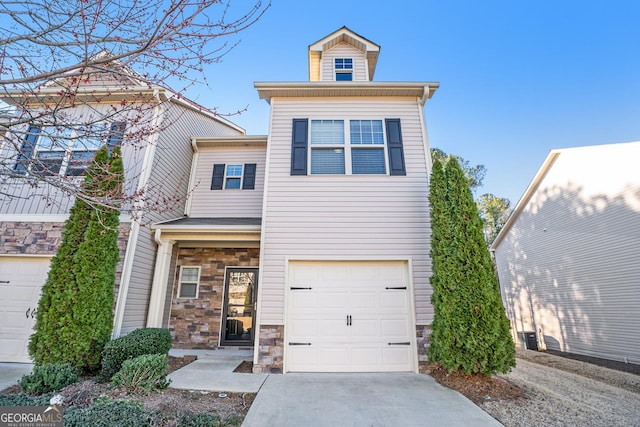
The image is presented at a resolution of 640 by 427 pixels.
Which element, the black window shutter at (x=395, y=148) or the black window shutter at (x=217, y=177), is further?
the black window shutter at (x=217, y=177)

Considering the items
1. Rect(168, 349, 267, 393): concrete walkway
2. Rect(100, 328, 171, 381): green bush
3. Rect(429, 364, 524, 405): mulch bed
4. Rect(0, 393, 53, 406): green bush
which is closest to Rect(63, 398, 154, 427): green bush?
Rect(0, 393, 53, 406): green bush

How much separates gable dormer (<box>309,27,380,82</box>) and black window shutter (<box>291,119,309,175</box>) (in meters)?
2.20

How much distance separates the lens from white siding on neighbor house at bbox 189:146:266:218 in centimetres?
827

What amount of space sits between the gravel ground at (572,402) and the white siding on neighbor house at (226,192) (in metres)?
6.79

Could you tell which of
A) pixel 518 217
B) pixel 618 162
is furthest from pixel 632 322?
pixel 518 217

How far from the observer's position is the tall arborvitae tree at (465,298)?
4.46 metres

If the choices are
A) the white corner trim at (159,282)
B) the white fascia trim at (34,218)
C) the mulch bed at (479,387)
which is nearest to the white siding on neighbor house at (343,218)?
the mulch bed at (479,387)

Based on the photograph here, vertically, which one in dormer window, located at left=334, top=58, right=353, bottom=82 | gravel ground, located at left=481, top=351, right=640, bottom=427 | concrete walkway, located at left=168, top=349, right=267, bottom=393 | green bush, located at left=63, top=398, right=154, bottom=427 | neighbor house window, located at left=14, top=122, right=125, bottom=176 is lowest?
gravel ground, located at left=481, top=351, right=640, bottom=427

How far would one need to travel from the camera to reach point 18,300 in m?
5.92

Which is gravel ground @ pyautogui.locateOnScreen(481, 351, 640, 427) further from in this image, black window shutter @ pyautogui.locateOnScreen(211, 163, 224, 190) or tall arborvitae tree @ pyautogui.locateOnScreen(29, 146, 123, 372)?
black window shutter @ pyautogui.locateOnScreen(211, 163, 224, 190)

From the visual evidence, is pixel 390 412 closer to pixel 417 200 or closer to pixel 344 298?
pixel 344 298

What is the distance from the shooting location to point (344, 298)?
5.62 meters

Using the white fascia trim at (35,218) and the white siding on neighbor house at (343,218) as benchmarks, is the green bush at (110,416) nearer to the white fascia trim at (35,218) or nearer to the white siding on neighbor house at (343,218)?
the white siding on neighbor house at (343,218)

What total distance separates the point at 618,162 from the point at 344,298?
30.7ft
